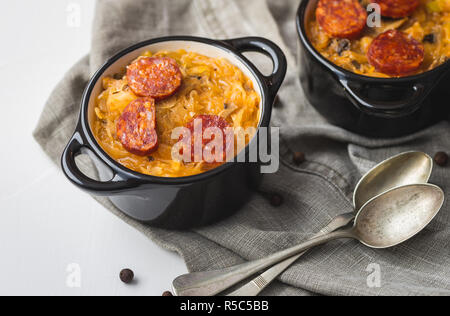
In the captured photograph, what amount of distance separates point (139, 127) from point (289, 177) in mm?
953

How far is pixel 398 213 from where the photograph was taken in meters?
3.13

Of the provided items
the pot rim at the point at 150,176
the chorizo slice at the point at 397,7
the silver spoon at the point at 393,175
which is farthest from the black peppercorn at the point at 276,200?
the chorizo slice at the point at 397,7

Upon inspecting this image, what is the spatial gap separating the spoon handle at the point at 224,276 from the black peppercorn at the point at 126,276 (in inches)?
10.9

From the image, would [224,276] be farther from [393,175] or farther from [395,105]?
[395,105]

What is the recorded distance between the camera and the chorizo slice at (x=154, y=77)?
3.13 metres

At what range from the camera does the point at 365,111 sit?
3.24 metres

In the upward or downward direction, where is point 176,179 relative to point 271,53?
downward

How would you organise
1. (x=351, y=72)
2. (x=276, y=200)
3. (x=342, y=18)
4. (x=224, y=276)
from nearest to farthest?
1. (x=224, y=276)
2. (x=351, y=72)
3. (x=276, y=200)
4. (x=342, y=18)

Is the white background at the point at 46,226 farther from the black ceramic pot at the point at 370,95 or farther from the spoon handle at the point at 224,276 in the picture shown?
the black ceramic pot at the point at 370,95

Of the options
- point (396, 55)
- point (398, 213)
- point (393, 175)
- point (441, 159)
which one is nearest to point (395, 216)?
point (398, 213)

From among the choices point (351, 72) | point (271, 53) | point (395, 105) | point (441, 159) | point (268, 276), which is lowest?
point (268, 276)

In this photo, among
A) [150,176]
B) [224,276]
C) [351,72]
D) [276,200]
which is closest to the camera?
[150,176]

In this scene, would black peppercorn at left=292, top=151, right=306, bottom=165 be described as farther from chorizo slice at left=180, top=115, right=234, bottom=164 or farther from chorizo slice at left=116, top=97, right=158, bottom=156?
chorizo slice at left=116, top=97, right=158, bottom=156

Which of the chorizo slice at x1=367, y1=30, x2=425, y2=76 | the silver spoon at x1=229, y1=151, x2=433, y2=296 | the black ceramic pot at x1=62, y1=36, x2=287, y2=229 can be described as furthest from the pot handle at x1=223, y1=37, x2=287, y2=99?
the silver spoon at x1=229, y1=151, x2=433, y2=296
